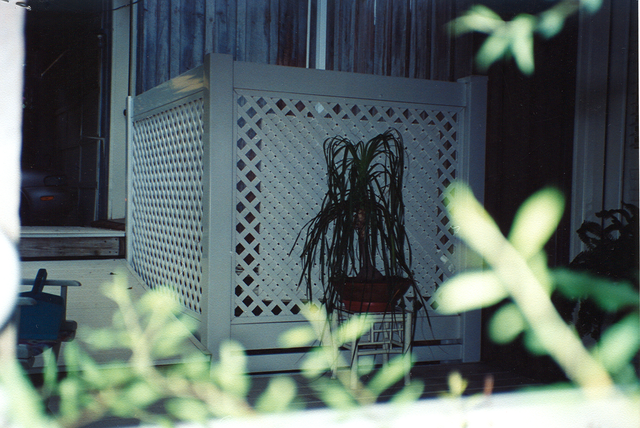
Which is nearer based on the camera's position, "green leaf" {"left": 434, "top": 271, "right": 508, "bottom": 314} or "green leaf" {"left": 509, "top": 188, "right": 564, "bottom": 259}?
"green leaf" {"left": 509, "top": 188, "right": 564, "bottom": 259}

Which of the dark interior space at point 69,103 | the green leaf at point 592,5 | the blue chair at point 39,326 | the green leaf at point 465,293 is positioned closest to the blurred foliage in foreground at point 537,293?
the green leaf at point 465,293

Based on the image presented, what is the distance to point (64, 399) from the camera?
7.57 feet

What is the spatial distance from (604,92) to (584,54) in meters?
0.22

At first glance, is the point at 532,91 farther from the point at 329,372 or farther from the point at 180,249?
the point at 180,249

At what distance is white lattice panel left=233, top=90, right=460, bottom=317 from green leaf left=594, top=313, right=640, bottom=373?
1.15 metres

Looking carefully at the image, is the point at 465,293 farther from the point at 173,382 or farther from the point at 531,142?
the point at 173,382

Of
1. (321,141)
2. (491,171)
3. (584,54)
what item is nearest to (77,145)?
(321,141)

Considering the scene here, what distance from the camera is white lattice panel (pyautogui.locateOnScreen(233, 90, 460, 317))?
2945 mm

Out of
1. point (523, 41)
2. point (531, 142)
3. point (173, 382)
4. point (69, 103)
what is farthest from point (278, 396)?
point (69, 103)

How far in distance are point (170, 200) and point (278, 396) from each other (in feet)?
5.35

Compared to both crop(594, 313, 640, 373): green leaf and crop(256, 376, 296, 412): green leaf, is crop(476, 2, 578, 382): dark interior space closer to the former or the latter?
crop(594, 313, 640, 373): green leaf

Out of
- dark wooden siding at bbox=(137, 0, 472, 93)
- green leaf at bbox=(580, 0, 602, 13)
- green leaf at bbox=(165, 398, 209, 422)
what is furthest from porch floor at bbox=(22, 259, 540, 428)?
dark wooden siding at bbox=(137, 0, 472, 93)

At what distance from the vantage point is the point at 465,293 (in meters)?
3.38

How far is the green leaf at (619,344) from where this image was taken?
2.00 meters
